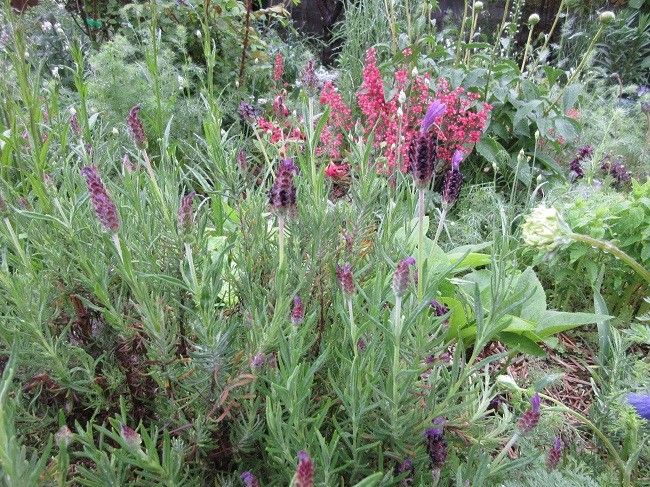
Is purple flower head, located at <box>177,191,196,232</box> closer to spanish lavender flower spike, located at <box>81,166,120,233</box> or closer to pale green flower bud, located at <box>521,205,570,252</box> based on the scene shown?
spanish lavender flower spike, located at <box>81,166,120,233</box>

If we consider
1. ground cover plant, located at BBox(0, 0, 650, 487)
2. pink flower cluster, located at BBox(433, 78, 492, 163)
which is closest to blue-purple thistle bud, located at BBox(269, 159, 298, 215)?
ground cover plant, located at BBox(0, 0, 650, 487)

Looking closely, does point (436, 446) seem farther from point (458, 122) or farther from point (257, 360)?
point (458, 122)

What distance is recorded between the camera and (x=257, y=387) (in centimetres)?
87

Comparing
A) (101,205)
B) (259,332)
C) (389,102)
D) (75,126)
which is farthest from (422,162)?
(389,102)

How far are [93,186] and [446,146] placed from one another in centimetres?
204

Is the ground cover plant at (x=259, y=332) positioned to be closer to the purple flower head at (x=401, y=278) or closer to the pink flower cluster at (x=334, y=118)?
the purple flower head at (x=401, y=278)

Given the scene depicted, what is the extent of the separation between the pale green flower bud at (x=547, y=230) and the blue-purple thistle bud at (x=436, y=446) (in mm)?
361

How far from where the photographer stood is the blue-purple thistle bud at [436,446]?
2.81 feet

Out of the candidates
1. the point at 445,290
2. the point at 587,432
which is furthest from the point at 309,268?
the point at 587,432

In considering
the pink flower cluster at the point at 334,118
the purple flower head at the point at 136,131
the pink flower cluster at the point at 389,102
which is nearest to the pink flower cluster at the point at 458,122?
the pink flower cluster at the point at 389,102

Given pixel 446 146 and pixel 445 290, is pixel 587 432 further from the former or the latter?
pixel 446 146

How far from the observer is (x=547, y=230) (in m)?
0.97

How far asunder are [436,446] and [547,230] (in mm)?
415

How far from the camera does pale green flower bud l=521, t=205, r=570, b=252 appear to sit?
0.96 meters
